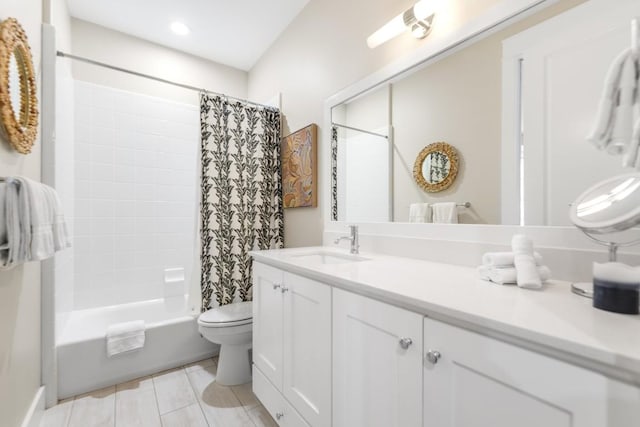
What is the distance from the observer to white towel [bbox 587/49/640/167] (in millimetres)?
688

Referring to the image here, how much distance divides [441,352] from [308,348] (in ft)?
2.00

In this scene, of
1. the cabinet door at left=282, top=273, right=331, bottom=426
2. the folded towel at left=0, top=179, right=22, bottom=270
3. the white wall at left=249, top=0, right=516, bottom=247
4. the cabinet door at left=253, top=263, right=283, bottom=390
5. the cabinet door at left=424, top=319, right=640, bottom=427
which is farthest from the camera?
the white wall at left=249, top=0, right=516, bottom=247

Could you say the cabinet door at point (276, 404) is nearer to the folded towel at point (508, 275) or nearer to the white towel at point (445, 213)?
the folded towel at point (508, 275)

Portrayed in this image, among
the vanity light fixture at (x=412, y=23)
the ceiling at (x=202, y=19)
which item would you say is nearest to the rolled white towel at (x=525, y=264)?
the vanity light fixture at (x=412, y=23)

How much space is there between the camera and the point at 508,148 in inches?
41.9

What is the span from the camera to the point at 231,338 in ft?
5.88

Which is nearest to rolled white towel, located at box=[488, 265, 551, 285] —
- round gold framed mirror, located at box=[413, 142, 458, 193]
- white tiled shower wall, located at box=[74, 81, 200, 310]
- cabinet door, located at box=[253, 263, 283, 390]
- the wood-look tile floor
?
round gold framed mirror, located at box=[413, 142, 458, 193]

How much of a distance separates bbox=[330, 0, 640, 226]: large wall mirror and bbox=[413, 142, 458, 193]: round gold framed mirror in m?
0.02

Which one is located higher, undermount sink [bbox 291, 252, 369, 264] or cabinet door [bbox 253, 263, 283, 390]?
undermount sink [bbox 291, 252, 369, 264]

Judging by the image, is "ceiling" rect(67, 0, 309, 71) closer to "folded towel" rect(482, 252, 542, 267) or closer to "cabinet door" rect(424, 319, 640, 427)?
"folded towel" rect(482, 252, 542, 267)

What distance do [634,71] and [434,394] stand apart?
0.92 meters

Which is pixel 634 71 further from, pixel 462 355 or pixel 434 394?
pixel 434 394

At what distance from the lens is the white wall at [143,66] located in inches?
94.2

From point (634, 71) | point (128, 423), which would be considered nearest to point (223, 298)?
point (128, 423)
